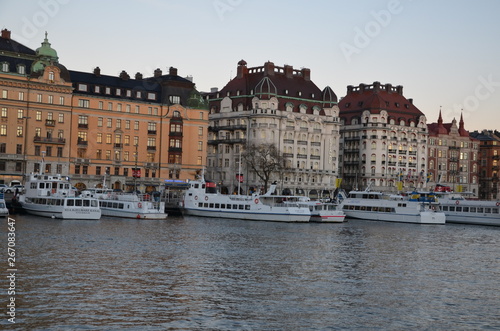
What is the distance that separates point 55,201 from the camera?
85.0 m

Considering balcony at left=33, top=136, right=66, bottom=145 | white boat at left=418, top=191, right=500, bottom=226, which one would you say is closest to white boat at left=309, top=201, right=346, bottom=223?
white boat at left=418, top=191, right=500, bottom=226

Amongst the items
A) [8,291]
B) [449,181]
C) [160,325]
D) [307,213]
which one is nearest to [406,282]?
[160,325]

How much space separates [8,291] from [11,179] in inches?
3395

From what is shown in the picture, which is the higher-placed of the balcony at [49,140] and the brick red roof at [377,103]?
the brick red roof at [377,103]

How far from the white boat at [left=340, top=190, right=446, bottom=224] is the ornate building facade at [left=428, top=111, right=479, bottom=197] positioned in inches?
3158

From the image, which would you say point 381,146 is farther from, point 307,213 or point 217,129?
point 307,213

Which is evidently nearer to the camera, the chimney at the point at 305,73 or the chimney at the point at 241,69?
the chimney at the point at 241,69

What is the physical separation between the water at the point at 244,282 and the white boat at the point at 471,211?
42071 millimetres

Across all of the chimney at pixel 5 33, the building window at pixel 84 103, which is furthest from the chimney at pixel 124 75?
the chimney at pixel 5 33

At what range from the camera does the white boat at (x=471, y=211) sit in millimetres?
108675

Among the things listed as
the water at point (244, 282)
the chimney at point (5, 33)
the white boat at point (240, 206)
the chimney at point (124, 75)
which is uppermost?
the chimney at point (5, 33)

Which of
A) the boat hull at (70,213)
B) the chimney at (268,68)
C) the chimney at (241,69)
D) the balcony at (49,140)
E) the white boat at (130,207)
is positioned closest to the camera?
the boat hull at (70,213)

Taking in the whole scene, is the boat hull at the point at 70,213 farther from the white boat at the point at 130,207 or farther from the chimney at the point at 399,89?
the chimney at the point at 399,89

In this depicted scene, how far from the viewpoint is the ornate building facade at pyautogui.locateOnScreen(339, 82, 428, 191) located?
575ft
